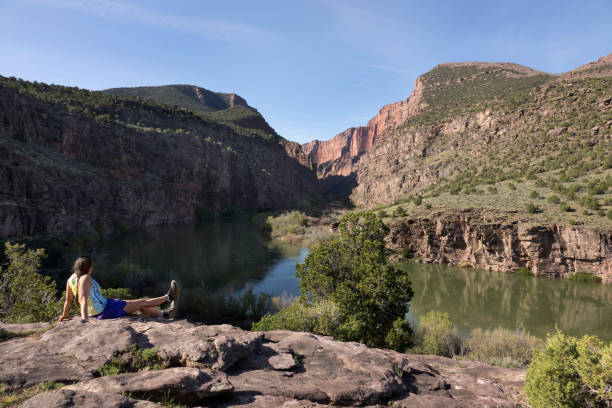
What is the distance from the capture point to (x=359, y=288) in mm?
12789

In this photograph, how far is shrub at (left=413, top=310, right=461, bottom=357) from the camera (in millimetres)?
14023

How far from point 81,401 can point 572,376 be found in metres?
7.83

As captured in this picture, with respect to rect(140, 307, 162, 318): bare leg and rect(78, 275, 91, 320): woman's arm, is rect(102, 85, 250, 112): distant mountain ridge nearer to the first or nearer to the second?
rect(140, 307, 162, 318): bare leg

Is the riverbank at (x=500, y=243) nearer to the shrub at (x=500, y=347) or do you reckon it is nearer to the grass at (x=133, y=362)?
the shrub at (x=500, y=347)

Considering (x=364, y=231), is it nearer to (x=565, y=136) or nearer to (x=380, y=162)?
(x=565, y=136)

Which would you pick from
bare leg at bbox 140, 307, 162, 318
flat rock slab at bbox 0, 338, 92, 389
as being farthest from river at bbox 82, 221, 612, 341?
flat rock slab at bbox 0, 338, 92, 389

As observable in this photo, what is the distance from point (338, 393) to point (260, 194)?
303 feet

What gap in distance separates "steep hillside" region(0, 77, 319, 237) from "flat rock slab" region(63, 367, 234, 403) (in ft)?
97.5

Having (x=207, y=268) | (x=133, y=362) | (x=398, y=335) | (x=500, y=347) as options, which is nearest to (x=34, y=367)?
(x=133, y=362)

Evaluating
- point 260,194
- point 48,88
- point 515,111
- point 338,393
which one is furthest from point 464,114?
point 48,88

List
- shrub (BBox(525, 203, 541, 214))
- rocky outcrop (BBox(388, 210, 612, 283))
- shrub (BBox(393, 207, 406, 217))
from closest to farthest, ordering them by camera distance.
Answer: rocky outcrop (BBox(388, 210, 612, 283)) → shrub (BBox(525, 203, 541, 214)) → shrub (BBox(393, 207, 406, 217))

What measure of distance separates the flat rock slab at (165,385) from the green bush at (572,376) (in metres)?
5.56

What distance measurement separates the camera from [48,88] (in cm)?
6294

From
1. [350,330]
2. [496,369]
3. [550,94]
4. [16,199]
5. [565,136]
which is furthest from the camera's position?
[550,94]
